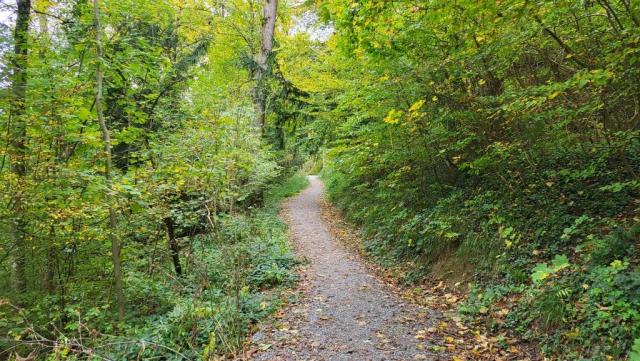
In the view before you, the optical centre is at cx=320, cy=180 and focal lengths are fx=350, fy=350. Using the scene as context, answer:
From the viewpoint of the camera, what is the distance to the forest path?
434 cm

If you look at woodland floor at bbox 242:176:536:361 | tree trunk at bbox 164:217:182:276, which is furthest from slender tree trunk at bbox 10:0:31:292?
woodland floor at bbox 242:176:536:361

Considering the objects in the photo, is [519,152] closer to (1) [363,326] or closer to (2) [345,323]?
(1) [363,326]

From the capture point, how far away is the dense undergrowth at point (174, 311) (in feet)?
15.4

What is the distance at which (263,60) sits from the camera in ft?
44.4

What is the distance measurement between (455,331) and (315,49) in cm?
1409

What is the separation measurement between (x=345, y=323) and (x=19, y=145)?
228 inches

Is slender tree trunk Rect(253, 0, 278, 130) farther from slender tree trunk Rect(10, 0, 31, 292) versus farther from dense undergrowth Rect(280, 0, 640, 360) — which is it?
slender tree trunk Rect(10, 0, 31, 292)

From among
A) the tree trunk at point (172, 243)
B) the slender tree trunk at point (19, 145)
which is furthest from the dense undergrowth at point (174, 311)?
the slender tree trunk at point (19, 145)

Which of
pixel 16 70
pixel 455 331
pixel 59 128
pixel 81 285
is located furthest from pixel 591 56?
pixel 81 285

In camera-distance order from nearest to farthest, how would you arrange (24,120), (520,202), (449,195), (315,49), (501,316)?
(501,316) → (24,120) → (520,202) → (449,195) → (315,49)

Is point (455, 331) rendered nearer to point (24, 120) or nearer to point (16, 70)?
point (24, 120)

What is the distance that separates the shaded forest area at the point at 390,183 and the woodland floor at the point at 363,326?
1.25 ft

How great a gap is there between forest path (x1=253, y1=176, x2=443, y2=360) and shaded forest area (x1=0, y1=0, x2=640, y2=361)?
1.83 ft

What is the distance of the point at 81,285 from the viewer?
6266 mm
